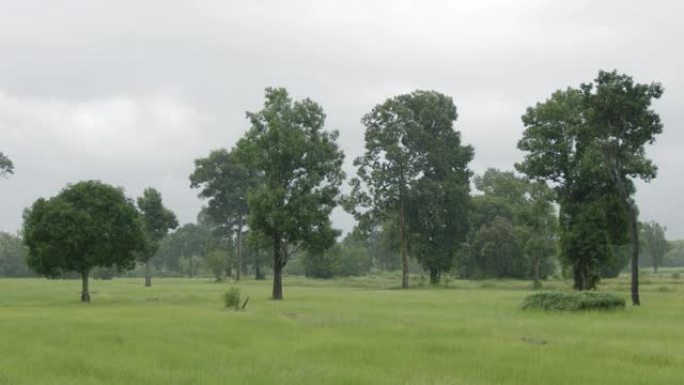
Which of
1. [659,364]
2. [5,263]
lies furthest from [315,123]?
[5,263]

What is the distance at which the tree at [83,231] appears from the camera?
163 ft

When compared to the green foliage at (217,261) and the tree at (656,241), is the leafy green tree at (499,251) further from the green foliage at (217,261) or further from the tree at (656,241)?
the tree at (656,241)

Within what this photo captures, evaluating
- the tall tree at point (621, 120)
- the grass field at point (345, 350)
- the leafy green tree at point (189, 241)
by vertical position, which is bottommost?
the grass field at point (345, 350)

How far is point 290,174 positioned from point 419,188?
26.0 meters

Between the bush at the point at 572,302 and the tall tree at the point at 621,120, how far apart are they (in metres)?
8.20

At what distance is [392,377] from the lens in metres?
15.3

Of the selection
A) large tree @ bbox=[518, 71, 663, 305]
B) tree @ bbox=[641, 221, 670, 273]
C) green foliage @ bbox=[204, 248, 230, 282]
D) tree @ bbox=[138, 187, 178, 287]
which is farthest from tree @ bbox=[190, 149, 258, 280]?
tree @ bbox=[641, 221, 670, 273]

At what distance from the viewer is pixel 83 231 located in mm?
49969

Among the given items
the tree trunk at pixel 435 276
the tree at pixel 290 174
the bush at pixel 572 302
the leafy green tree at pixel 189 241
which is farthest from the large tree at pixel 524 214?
the leafy green tree at pixel 189 241

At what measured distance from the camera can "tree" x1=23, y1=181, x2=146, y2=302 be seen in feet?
163

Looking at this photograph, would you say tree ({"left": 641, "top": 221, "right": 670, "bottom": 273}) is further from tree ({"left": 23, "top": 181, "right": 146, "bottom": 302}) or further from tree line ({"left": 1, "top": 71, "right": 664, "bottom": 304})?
tree ({"left": 23, "top": 181, "right": 146, "bottom": 302})

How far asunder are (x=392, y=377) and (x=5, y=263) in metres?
136

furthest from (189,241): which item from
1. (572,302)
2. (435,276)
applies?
(572,302)

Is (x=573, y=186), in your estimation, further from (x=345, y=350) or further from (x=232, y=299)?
(x=345, y=350)
